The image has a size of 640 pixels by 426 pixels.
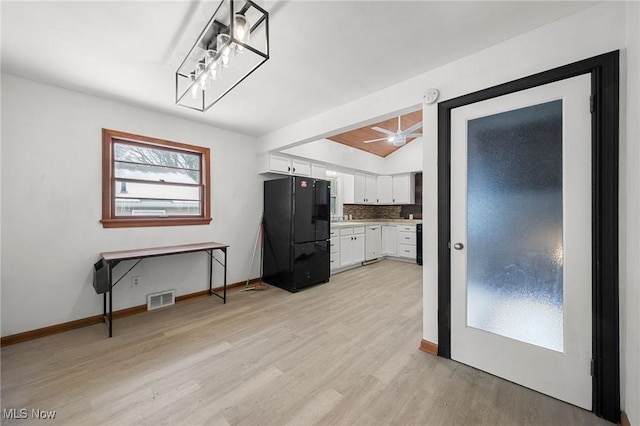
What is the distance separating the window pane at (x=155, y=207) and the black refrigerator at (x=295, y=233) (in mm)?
1155

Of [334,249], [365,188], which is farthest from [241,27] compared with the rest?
[365,188]

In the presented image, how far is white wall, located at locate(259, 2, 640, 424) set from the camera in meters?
1.35

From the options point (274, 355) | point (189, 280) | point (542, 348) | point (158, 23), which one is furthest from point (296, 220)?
point (542, 348)

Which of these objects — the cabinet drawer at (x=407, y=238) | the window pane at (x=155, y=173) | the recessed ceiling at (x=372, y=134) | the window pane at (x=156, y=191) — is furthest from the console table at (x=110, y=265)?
the cabinet drawer at (x=407, y=238)

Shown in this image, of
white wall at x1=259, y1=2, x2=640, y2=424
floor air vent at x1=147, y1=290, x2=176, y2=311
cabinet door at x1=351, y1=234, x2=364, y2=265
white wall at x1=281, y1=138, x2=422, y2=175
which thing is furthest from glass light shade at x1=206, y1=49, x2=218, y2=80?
cabinet door at x1=351, y1=234, x2=364, y2=265

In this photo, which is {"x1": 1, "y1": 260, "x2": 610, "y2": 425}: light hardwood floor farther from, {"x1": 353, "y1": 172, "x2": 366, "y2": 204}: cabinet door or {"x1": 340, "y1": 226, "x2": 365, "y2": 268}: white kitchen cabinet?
{"x1": 353, "y1": 172, "x2": 366, "y2": 204}: cabinet door

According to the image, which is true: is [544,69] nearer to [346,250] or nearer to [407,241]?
[346,250]

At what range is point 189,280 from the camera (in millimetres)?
3533

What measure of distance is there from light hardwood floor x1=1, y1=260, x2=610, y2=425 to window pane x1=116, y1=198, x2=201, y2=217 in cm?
125

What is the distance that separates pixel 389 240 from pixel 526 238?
4.39 metres

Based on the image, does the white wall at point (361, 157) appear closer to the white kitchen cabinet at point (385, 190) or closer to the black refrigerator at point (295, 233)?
the white kitchen cabinet at point (385, 190)

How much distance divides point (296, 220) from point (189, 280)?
5.61 feet

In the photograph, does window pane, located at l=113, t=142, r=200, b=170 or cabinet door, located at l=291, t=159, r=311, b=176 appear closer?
window pane, located at l=113, t=142, r=200, b=170

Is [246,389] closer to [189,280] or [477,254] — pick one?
[477,254]
